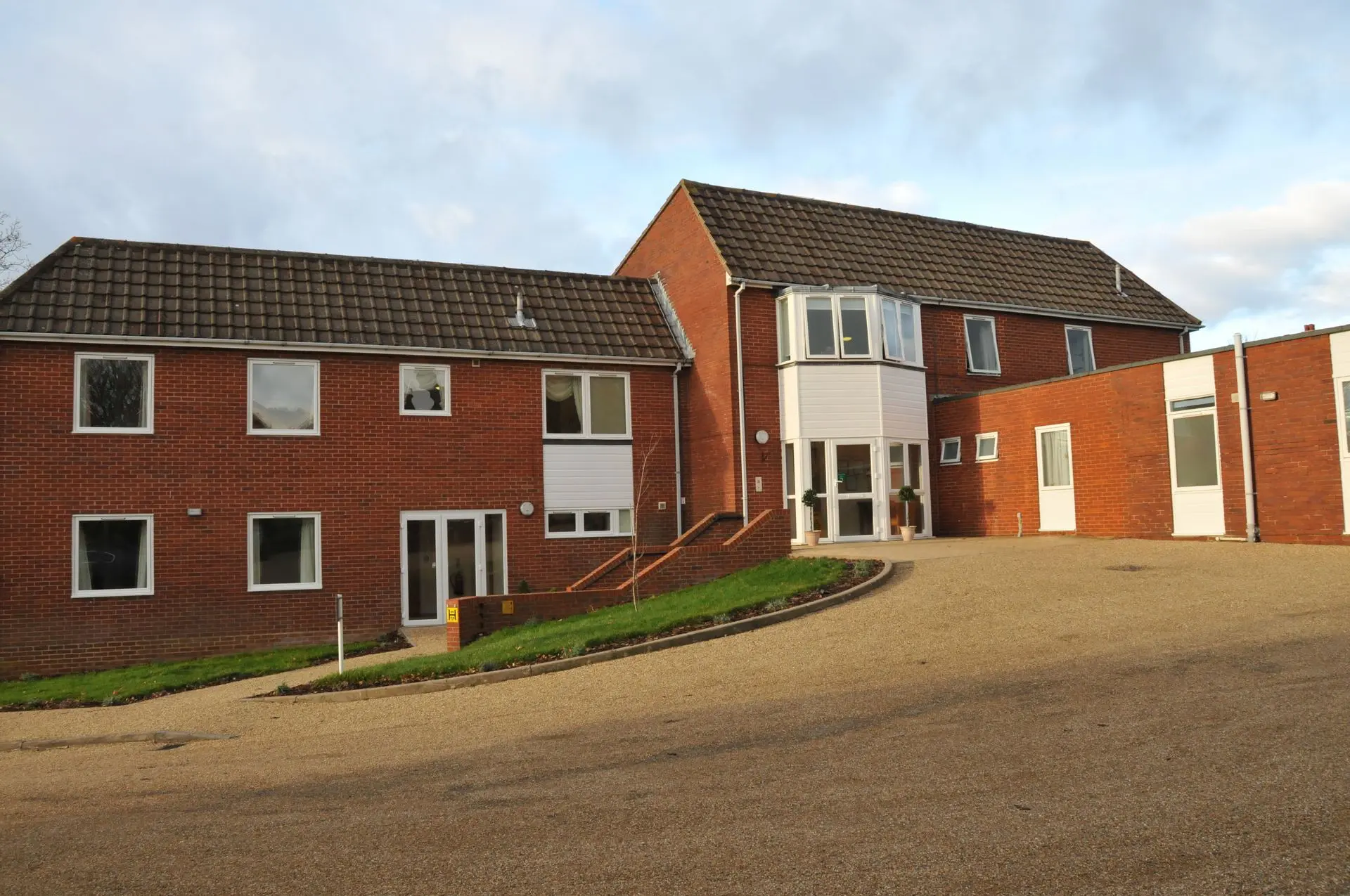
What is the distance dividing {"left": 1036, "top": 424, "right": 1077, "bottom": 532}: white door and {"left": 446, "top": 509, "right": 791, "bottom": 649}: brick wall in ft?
19.8

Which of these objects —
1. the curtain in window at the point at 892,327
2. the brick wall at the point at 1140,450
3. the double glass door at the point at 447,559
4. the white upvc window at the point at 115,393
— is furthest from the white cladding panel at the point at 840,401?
the white upvc window at the point at 115,393

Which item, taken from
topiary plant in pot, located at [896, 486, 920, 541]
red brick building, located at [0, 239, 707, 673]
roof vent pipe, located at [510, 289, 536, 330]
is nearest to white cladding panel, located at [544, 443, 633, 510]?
red brick building, located at [0, 239, 707, 673]

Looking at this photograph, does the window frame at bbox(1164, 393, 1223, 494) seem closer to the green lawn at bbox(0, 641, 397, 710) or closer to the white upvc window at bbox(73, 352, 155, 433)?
the green lawn at bbox(0, 641, 397, 710)

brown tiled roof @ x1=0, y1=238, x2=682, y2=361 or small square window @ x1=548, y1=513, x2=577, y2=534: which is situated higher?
brown tiled roof @ x1=0, y1=238, x2=682, y2=361

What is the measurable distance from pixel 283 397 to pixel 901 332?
12.2 m

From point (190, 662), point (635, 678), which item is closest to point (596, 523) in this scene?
point (190, 662)

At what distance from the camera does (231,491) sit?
1995 centimetres

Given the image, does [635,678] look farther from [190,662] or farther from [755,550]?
[190,662]

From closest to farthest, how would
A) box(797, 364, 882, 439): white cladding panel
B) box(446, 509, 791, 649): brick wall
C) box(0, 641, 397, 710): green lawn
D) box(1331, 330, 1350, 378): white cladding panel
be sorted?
1. box(0, 641, 397, 710): green lawn
2. box(446, 509, 791, 649): brick wall
3. box(1331, 330, 1350, 378): white cladding panel
4. box(797, 364, 882, 439): white cladding panel

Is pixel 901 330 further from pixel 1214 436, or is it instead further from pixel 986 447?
pixel 1214 436

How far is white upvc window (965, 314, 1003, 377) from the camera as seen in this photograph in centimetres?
2564

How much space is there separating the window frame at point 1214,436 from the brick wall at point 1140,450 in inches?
2.8

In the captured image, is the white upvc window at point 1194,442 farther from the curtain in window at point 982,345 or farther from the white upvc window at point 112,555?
the white upvc window at point 112,555

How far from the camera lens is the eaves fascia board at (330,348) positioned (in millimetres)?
19062
